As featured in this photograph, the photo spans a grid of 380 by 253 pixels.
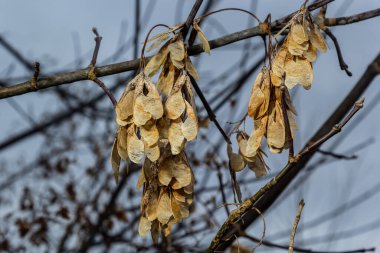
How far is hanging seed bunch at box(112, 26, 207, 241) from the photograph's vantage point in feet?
3.77

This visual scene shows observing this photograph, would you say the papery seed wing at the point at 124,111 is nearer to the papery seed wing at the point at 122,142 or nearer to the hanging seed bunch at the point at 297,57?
the papery seed wing at the point at 122,142

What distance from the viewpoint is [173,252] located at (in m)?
2.89

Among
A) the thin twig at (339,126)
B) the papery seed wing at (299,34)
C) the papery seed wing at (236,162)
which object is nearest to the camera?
the thin twig at (339,126)

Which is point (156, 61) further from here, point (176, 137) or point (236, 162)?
point (236, 162)

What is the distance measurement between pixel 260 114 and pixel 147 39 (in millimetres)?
270

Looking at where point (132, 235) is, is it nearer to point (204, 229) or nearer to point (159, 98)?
point (204, 229)

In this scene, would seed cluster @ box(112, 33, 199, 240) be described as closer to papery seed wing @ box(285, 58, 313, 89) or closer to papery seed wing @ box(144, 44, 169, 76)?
papery seed wing @ box(144, 44, 169, 76)

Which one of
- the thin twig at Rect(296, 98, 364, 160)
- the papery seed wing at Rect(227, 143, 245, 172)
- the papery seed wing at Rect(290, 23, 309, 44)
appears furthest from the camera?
the papery seed wing at Rect(227, 143, 245, 172)

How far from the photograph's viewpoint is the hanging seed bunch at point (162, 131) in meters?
1.15

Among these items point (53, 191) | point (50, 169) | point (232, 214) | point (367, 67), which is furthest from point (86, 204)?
point (232, 214)

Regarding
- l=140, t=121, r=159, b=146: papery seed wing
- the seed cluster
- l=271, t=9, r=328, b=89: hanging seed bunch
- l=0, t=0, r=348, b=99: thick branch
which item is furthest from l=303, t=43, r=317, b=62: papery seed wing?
l=140, t=121, r=159, b=146: papery seed wing

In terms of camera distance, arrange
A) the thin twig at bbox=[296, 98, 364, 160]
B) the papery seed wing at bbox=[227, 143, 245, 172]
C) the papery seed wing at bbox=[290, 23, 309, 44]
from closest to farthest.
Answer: the thin twig at bbox=[296, 98, 364, 160], the papery seed wing at bbox=[290, 23, 309, 44], the papery seed wing at bbox=[227, 143, 245, 172]

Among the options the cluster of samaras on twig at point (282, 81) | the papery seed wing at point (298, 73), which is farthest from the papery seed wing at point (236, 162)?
the papery seed wing at point (298, 73)

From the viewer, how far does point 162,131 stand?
1.17 m
